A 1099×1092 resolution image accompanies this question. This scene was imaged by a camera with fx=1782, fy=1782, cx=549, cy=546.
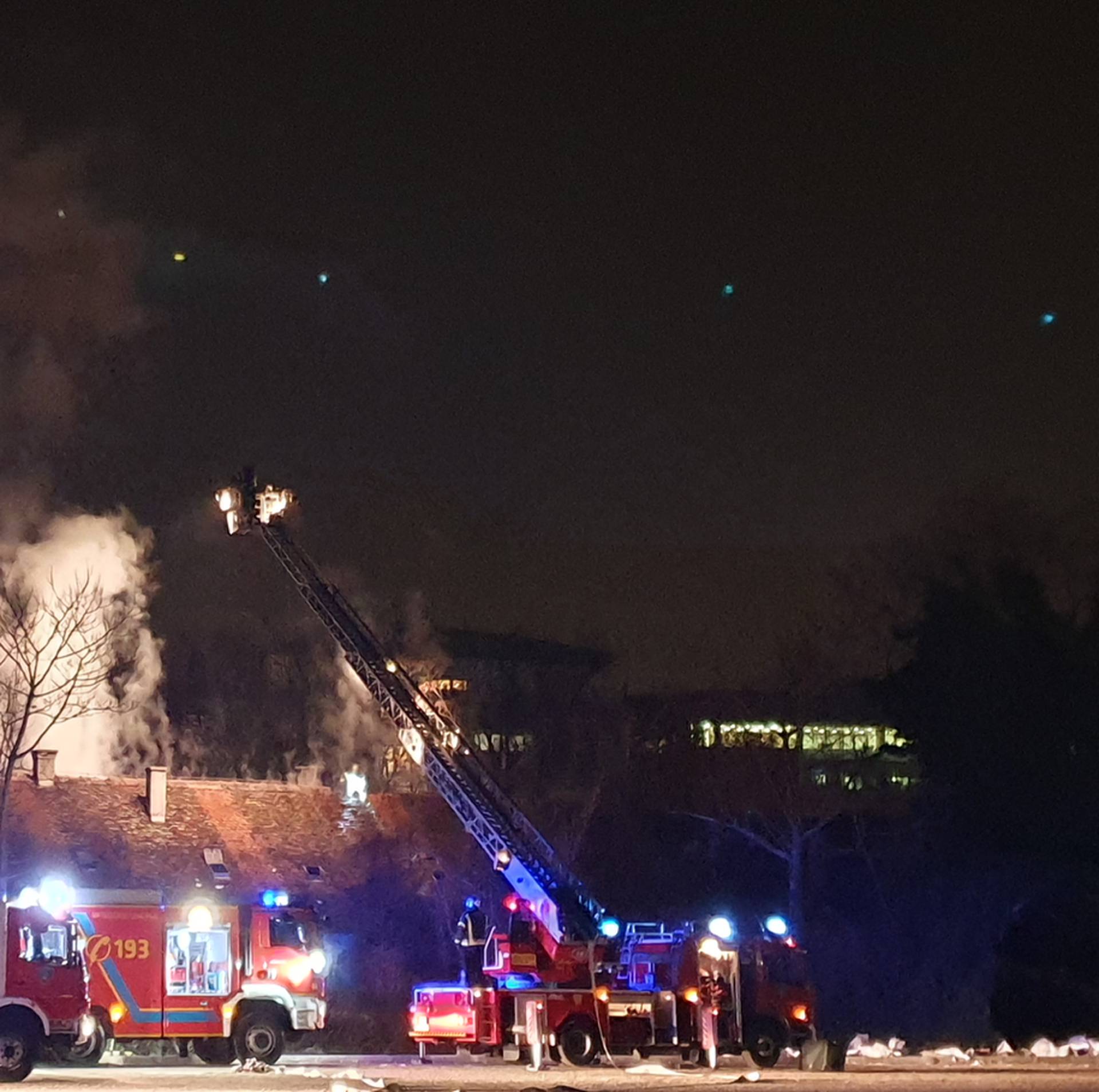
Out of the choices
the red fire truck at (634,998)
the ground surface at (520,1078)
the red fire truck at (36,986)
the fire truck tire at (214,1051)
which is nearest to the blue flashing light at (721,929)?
the red fire truck at (634,998)

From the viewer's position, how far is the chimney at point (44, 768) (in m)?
46.4

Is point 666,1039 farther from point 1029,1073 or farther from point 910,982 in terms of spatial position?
point 910,982

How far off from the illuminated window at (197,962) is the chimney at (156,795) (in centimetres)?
2028

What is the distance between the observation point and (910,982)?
151ft

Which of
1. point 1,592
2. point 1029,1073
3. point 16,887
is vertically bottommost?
point 1029,1073

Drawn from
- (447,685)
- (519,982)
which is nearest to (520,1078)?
(519,982)

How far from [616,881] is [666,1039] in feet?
107

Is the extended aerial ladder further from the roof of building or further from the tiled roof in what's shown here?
the roof of building

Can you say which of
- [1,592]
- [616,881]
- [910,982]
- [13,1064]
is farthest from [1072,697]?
[13,1064]

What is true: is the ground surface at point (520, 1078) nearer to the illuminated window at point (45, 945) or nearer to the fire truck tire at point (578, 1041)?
the fire truck tire at point (578, 1041)

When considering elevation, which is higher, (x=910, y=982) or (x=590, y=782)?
(x=590, y=782)

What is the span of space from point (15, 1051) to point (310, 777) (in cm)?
3533

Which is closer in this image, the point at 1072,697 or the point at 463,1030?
the point at 463,1030

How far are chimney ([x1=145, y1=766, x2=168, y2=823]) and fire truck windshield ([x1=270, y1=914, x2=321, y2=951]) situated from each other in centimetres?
2040
